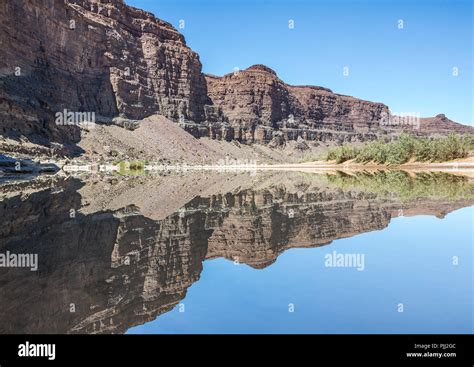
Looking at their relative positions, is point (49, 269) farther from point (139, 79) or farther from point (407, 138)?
point (139, 79)

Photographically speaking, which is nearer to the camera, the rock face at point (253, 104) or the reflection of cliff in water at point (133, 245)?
the reflection of cliff in water at point (133, 245)

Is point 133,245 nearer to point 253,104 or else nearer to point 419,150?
point 419,150

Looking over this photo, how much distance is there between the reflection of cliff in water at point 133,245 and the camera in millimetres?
5367

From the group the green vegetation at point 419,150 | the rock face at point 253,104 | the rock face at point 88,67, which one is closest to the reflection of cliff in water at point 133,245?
the green vegetation at point 419,150

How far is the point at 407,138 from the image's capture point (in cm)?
5797

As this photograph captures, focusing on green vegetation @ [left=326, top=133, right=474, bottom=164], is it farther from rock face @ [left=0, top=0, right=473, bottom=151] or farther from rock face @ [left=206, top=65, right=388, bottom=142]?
rock face @ [left=206, top=65, right=388, bottom=142]

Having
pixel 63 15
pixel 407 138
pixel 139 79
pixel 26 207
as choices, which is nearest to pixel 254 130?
pixel 139 79

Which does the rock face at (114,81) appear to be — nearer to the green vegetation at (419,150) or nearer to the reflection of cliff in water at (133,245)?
the green vegetation at (419,150)

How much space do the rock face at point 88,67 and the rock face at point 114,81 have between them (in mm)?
220

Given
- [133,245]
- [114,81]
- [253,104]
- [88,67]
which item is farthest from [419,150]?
[253,104]

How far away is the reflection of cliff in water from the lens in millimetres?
5367

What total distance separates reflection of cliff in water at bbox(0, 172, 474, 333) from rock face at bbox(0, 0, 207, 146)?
181 feet

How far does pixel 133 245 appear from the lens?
9008mm
